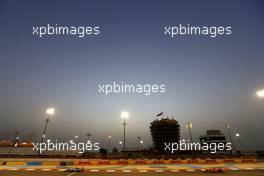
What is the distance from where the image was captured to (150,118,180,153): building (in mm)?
166875

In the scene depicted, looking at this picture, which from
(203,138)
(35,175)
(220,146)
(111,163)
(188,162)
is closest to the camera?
(35,175)

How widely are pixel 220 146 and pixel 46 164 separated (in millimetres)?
154023

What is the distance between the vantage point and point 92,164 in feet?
95.0

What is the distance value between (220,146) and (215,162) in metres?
140

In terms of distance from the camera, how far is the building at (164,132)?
167 m

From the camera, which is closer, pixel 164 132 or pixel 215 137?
pixel 215 137

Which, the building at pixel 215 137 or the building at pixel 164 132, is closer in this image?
the building at pixel 215 137

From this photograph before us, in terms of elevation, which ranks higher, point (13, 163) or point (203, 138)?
point (13, 163)

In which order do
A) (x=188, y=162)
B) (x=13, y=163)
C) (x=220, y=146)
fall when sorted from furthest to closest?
1. (x=220, y=146)
2. (x=188, y=162)
3. (x=13, y=163)

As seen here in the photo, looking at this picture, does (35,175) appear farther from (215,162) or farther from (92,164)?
(215,162)

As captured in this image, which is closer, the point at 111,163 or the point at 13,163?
the point at 13,163

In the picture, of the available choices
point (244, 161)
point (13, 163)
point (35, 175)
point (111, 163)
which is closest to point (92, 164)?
point (111, 163)

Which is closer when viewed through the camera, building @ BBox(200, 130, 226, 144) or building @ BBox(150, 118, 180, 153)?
building @ BBox(200, 130, 226, 144)

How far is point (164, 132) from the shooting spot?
549 ft
